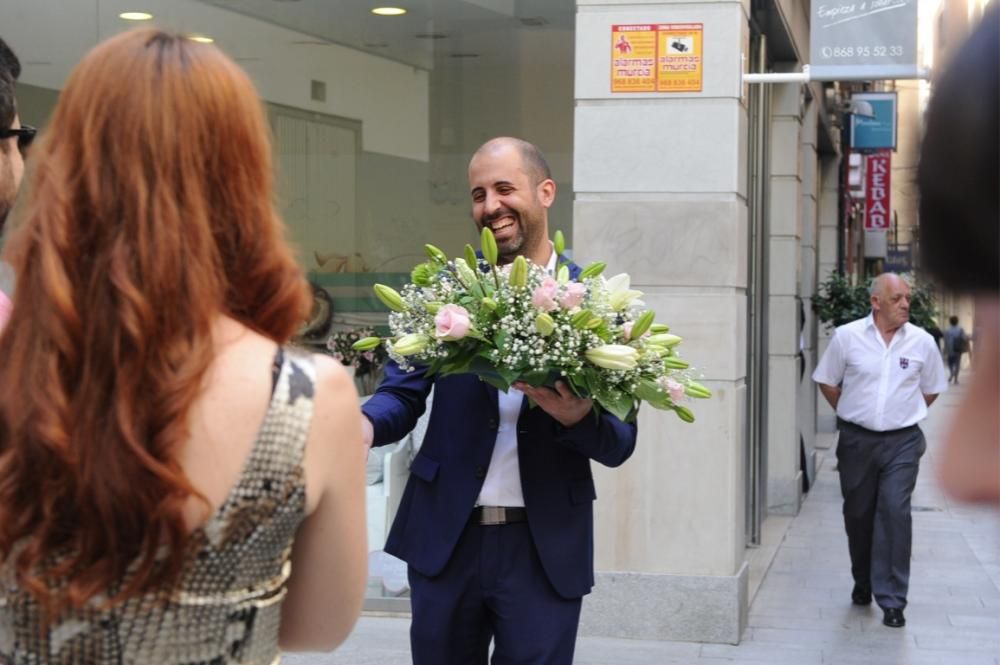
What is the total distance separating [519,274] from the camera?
388 cm

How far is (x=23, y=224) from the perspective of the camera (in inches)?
78.1

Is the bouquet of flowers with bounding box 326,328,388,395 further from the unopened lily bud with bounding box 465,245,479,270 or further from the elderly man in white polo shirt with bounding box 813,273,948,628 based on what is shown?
the unopened lily bud with bounding box 465,245,479,270

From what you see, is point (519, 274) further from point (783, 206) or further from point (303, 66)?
point (783, 206)

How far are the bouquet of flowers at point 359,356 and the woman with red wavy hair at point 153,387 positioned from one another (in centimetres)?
522

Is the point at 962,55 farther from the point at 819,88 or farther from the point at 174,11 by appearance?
the point at 819,88

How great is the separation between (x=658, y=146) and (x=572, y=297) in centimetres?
369

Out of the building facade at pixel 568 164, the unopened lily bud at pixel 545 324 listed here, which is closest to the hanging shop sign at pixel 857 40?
the building facade at pixel 568 164

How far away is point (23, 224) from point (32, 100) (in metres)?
6.37

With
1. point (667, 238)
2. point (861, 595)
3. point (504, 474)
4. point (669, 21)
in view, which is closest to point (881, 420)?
point (861, 595)

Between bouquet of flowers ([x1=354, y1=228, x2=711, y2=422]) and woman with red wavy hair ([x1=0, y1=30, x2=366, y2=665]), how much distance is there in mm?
1748

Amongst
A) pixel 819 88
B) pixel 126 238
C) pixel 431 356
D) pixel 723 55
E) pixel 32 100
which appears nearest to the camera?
pixel 126 238

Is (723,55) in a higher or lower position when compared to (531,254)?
higher

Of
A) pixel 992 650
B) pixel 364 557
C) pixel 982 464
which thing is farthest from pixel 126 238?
pixel 992 650

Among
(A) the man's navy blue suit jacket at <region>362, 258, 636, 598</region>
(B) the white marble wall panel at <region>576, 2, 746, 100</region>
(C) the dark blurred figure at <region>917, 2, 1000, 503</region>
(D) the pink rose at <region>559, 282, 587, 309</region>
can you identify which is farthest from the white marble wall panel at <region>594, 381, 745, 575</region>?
(C) the dark blurred figure at <region>917, 2, 1000, 503</region>
